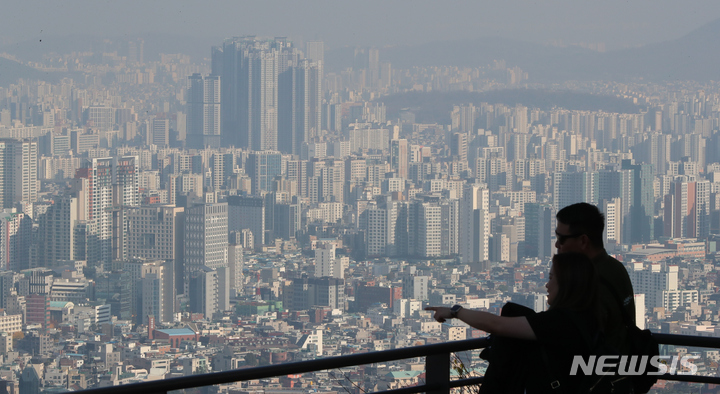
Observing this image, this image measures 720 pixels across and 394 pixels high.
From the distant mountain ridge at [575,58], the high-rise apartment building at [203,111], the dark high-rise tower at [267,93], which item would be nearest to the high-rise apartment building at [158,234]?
the high-rise apartment building at [203,111]

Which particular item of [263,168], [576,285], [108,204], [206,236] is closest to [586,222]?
[576,285]

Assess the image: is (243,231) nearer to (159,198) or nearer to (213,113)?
(159,198)

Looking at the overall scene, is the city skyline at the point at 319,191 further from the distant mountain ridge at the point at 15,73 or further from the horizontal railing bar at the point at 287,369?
the horizontal railing bar at the point at 287,369

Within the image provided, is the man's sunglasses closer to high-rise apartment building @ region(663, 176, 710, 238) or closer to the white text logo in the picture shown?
the white text logo

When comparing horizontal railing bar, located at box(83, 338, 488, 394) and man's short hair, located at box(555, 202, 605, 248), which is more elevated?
man's short hair, located at box(555, 202, 605, 248)

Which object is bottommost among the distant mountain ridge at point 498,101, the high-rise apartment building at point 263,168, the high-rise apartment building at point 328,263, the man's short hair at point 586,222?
the high-rise apartment building at point 328,263

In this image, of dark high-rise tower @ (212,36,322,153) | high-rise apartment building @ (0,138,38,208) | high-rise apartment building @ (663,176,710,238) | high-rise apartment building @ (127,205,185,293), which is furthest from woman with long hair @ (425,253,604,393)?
dark high-rise tower @ (212,36,322,153)
